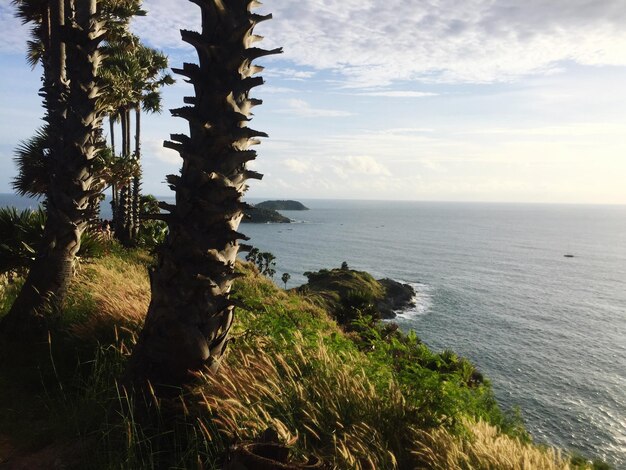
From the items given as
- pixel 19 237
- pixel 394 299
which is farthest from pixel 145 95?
pixel 394 299

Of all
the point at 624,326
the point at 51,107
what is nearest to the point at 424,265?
the point at 624,326

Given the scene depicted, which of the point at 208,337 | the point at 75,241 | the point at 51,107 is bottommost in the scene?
the point at 208,337

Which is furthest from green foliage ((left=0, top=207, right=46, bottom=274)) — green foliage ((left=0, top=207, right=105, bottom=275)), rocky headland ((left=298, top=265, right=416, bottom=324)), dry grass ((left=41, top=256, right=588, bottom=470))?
rocky headland ((left=298, top=265, right=416, bottom=324))

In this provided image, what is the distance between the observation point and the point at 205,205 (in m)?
4.61

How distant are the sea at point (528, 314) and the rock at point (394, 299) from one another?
5.63ft

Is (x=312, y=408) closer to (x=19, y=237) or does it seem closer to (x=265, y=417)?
(x=265, y=417)

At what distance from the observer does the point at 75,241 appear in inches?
336

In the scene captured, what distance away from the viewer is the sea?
34.5 metres

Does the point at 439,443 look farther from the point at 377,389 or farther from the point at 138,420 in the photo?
the point at 138,420

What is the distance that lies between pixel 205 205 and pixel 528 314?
2513 inches

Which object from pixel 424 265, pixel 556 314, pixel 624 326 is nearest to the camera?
pixel 624 326

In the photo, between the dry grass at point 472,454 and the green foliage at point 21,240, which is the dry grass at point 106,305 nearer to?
the green foliage at point 21,240

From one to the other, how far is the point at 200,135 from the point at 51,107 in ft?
20.9

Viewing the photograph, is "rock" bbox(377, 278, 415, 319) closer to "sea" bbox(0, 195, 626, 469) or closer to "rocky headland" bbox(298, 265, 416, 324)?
"rocky headland" bbox(298, 265, 416, 324)
